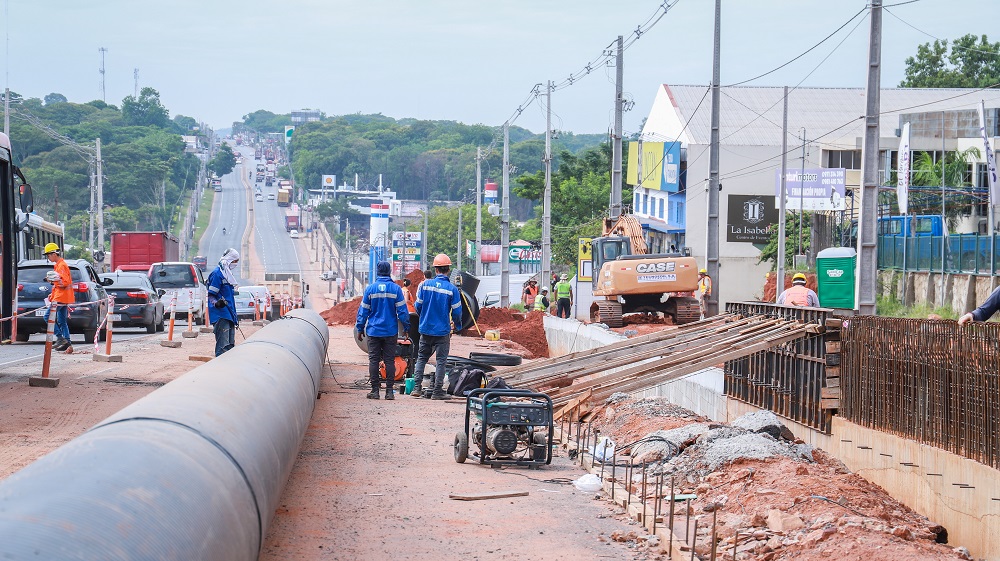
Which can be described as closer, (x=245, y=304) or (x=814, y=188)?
(x=245, y=304)

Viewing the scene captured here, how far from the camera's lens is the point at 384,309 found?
14375 mm

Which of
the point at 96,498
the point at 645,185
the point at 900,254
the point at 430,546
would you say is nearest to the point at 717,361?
the point at 430,546

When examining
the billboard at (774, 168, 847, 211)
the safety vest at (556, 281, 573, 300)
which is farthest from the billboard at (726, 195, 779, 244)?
the safety vest at (556, 281, 573, 300)

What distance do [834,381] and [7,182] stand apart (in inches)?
405

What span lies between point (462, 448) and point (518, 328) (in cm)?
2383

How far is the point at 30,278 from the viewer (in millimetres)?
21125

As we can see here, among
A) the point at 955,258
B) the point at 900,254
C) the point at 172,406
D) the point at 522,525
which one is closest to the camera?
the point at 172,406

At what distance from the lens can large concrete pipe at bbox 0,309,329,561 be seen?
392 centimetres

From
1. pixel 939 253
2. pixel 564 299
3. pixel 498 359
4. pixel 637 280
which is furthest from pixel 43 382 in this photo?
Answer: pixel 564 299

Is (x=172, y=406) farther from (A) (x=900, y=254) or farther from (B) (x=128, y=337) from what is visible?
(A) (x=900, y=254)

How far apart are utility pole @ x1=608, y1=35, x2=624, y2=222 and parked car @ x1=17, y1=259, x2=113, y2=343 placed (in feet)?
56.1

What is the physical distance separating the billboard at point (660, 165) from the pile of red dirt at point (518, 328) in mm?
24859

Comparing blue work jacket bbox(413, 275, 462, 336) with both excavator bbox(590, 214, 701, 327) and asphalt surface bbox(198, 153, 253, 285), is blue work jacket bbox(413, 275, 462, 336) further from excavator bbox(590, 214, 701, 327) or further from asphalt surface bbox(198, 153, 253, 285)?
asphalt surface bbox(198, 153, 253, 285)

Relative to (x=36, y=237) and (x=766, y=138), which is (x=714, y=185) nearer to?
(x=36, y=237)
